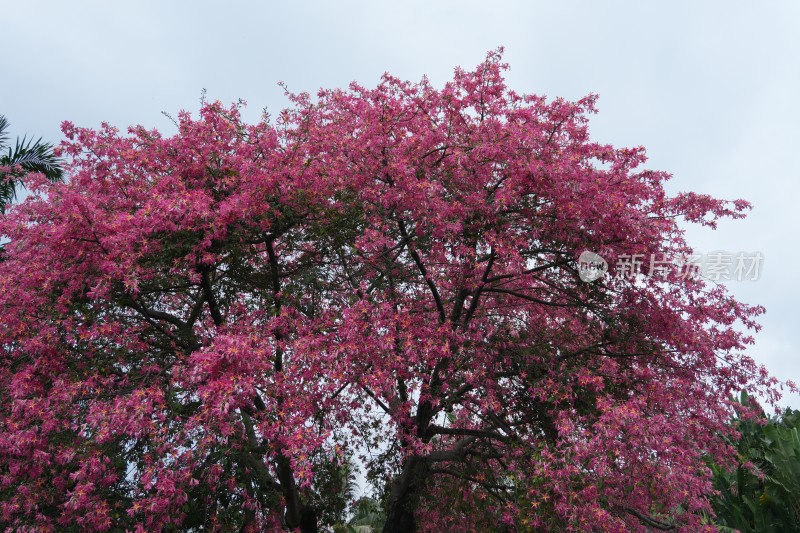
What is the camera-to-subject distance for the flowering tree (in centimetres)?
723

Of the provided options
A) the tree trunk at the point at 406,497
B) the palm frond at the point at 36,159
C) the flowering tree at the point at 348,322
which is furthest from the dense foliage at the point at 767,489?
the palm frond at the point at 36,159

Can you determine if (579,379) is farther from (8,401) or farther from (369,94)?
(8,401)

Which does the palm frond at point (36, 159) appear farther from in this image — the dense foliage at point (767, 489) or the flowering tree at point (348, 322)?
the dense foliage at point (767, 489)

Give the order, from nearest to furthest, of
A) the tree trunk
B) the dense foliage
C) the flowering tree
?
the flowering tree < the tree trunk < the dense foliage

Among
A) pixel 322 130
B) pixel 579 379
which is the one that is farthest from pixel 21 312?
pixel 579 379

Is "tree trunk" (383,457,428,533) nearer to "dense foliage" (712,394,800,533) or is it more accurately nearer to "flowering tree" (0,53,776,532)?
"flowering tree" (0,53,776,532)

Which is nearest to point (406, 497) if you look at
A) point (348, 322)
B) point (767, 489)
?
point (348, 322)

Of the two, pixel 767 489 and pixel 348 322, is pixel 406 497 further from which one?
pixel 767 489

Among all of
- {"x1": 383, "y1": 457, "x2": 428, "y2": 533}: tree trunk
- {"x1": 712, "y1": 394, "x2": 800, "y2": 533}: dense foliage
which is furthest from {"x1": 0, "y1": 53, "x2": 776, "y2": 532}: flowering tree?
{"x1": 712, "y1": 394, "x2": 800, "y2": 533}: dense foliage

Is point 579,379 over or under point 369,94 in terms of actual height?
under

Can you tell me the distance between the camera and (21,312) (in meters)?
8.41

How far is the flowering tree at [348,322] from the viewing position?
723cm

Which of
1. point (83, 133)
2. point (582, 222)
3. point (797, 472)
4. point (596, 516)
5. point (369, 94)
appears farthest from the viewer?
point (797, 472)

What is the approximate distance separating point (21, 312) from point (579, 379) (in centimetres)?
714
